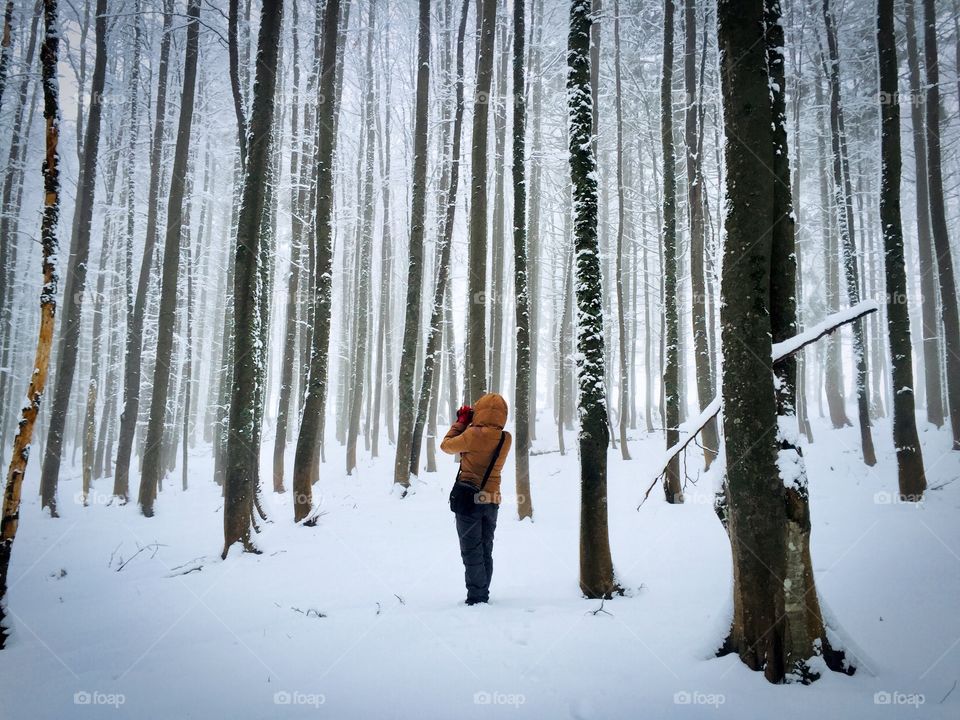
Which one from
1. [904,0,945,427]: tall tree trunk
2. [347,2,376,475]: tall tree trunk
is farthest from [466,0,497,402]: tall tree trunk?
[904,0,945,427]: tall tree trunk

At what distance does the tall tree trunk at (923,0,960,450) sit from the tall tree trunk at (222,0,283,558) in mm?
12234

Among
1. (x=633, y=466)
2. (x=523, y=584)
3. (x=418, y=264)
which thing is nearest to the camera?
(x=523, y=584)

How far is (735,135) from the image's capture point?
296 centimetres

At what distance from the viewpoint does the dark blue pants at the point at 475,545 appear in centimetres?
429

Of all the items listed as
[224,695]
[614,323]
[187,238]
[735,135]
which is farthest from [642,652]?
[614,323]

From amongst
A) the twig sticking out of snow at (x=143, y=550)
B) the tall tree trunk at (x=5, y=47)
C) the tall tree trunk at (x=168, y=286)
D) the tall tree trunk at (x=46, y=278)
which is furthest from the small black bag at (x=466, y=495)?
the tall tree trunk at (x=168, y=286)

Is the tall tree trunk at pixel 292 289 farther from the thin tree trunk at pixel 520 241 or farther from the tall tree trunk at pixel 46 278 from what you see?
the tall tree trunk at pixel 46 278

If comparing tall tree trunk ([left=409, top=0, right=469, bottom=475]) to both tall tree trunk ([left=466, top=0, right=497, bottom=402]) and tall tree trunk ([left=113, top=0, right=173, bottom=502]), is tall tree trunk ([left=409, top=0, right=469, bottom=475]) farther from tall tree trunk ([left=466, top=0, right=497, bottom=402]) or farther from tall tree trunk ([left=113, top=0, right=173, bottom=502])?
tall tree trunk ([left=113, top=0, right=173, bottom=502])

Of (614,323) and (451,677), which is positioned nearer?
(451,677)

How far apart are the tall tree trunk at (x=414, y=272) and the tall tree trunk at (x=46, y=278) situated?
7.12m

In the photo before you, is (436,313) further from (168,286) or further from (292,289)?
(168,286)

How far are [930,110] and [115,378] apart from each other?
2975 centimetres

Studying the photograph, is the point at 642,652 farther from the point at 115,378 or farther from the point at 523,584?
the point at 115,378

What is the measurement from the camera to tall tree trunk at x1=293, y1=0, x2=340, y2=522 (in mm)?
8367
